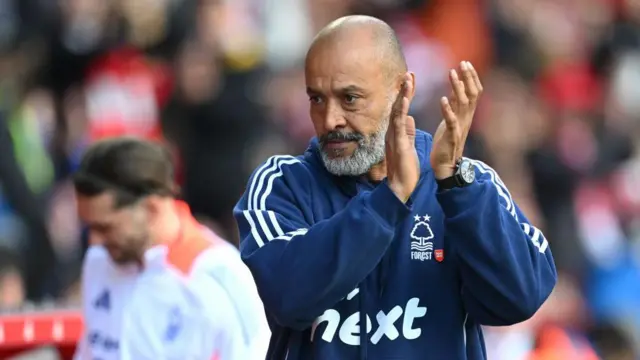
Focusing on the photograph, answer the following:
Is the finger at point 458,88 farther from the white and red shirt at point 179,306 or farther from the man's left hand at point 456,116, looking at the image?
the white and red shirt at point 179,306

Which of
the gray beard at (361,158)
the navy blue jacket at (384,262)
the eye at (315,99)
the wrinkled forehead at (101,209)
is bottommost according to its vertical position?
the wrinkled forehead at (101,209)

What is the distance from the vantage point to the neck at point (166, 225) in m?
6.13

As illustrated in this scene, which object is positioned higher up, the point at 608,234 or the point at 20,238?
the point at 20,238

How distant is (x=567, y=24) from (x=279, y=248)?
29.1ft

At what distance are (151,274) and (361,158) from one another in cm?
210

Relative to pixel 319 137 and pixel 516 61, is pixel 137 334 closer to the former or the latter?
pixel 319 137

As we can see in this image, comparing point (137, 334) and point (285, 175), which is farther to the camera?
point (137, 334)

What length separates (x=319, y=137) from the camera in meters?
4.24

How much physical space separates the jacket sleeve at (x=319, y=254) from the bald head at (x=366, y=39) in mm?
437

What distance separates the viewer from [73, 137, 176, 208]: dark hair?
6188 millimetres

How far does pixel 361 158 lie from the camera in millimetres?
4199

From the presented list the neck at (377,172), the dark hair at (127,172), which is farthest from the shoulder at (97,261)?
the neck at (377,172)

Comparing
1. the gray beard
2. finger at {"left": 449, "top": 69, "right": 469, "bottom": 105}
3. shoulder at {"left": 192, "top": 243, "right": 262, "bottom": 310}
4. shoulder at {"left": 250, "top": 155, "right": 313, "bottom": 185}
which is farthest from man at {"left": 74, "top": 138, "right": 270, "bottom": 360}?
finger at {"left": 449, "top": 69, "right": 469, "bottom": 105}

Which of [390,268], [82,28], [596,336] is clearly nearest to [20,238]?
[82,28]
